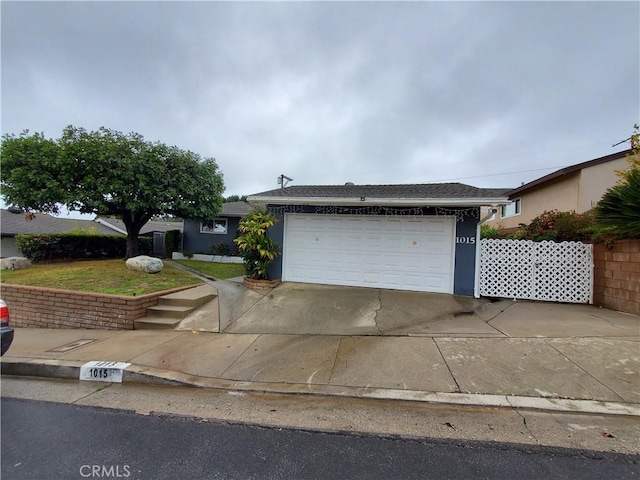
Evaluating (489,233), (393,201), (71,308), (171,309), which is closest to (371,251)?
(393,201)

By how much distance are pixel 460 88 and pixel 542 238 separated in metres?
6.40

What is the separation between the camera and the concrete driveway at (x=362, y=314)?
5.77 m

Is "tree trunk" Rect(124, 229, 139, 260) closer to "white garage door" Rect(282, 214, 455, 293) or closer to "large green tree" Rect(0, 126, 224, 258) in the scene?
"large green tree" Rect(0, 126, 224, 258)

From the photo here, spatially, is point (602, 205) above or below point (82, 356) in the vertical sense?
above

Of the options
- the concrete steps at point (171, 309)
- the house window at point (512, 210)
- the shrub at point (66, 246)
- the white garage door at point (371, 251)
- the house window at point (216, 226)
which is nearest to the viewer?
the concrete steps at point (171, 309)

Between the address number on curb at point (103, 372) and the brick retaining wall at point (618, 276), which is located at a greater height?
the brick retaining wall at point (618, 276)

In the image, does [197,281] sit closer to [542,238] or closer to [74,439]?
[74,439]

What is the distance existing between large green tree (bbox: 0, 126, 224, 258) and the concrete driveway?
701 centimetres

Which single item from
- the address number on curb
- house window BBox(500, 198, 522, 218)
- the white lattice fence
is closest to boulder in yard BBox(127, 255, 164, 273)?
the address number on curb

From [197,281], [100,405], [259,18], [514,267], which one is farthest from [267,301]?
[259,18]

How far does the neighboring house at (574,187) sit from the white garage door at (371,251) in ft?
12.8

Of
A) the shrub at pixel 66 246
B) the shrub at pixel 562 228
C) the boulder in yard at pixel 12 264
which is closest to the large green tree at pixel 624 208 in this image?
A: the shrub at pixel 562 228

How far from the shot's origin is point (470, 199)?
7.58 m

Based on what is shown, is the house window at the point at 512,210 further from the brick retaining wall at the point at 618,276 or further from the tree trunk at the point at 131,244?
the tree trunk at the point at 131,244
